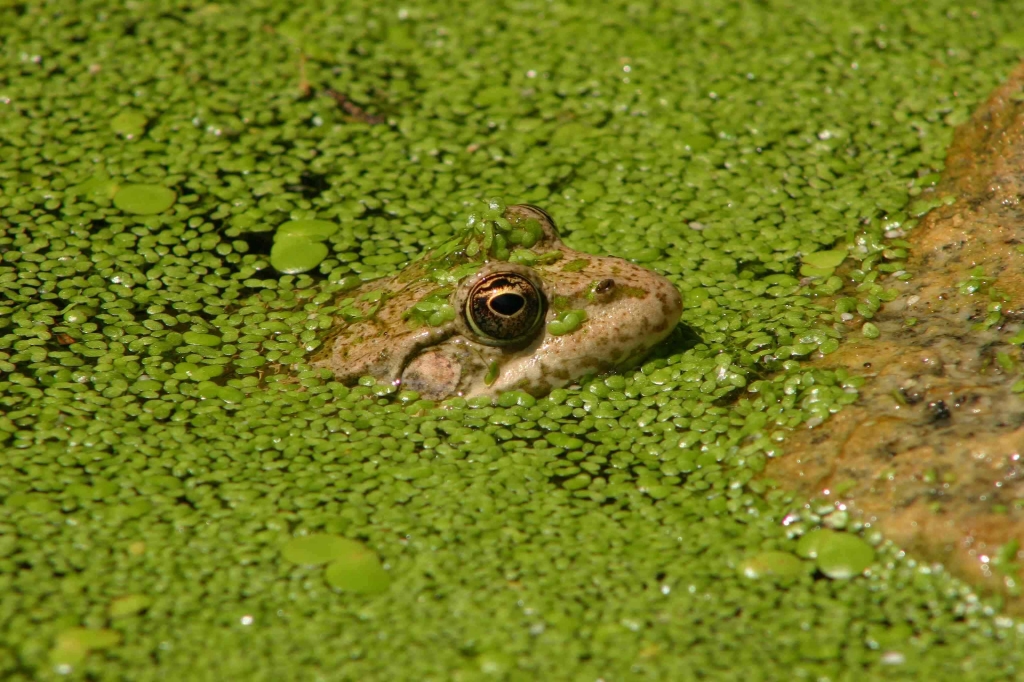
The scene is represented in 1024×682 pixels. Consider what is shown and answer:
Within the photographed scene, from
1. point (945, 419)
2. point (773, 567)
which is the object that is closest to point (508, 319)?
point (773, 567)

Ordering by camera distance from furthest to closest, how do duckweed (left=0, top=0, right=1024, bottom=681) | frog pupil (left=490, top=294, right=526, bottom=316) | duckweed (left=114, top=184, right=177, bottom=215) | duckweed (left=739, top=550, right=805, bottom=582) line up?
duckweed (left=114, top=184, right=177, bottom=215) < frog pupil (left=490, top=294, right=526, bottom=316) < duckweed (left=739, top=550, right=805, bottom=582) < duckweed (left=0, top=0, right=1024, bottom=681)

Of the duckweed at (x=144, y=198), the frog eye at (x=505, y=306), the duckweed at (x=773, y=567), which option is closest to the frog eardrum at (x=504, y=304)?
the frog eye at (x=505, y=306)

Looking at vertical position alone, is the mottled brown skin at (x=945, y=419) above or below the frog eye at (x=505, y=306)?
above

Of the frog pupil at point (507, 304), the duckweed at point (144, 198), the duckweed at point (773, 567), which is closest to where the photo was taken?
the duckweed at point (773, 567)

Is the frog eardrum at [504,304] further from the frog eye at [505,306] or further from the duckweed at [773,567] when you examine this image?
the duckweed at [773,567]

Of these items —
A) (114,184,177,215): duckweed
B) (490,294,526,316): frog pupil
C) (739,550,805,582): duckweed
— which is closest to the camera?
(739,550,805,582): duckweed

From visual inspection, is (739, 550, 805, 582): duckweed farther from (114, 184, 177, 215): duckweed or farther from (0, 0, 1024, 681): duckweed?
(114, 184, 177, 215): duckweed

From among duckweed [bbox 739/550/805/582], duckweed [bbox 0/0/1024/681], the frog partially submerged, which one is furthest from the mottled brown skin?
the frog partially submerged

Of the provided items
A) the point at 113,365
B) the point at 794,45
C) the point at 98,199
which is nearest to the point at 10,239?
the point at 98,199

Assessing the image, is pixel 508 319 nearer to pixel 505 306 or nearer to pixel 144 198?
pixel 505 306
